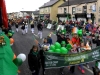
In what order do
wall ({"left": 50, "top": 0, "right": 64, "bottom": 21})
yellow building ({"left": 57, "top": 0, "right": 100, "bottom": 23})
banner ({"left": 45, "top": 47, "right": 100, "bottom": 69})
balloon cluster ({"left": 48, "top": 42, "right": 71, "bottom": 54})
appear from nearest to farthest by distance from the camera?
banner ({"left": 45, "top": 47, "right": 100, "bottom": 69}) → balloon cluster ({"left": 48, "top": 42, "right": 71, "bottom": 54}) → yellow building ({"left": 57, "top": 0, "right": 100, "bottom": 23}) → wall ({"left": 50, "top": 0, "right": 64, "bottom": 21})

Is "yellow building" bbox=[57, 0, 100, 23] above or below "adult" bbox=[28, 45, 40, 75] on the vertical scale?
above

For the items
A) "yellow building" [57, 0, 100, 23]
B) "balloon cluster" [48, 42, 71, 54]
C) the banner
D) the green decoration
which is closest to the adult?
the banner

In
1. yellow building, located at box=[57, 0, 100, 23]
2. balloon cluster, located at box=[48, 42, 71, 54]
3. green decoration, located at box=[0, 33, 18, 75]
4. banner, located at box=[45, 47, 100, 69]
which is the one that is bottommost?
banner, located at box=[45, 47, 100, 69]

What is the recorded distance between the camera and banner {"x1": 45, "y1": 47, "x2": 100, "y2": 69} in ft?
23.2

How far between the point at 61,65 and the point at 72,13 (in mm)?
34151

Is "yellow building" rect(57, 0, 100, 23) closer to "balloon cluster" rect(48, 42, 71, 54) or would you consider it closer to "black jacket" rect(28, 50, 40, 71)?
"balloon cluster" rect(48, 42, 71, 54)

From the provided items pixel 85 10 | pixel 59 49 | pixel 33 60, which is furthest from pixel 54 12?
pixel 33 60

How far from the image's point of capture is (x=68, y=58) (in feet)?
24.2

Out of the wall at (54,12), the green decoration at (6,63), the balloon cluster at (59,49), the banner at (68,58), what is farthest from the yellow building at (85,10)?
the green decoration at (6,63)

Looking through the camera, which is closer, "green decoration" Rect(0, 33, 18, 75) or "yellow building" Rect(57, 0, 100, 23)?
"green decoration" Rect(0, 33, 18, 75)

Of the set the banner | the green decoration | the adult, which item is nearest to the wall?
the banner

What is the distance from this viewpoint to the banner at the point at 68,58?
7.08 m

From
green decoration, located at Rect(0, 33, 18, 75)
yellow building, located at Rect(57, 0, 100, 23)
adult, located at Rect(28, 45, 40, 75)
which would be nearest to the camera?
green decoration, located at Rect(0, 33, 18, 75)

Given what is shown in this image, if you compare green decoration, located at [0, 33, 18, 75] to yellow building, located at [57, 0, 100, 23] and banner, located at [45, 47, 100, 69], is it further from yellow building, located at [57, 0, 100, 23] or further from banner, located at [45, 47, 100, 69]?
yellow building, located at [57, 0, 100, 23]
